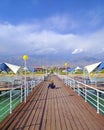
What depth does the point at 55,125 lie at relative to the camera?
504 centimetres

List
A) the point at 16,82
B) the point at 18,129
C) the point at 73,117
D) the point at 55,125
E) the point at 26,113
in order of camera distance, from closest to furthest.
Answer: the point at 18,129 → the point at 55,125 → the point at 73,117 → the point at 26,113 → the point at 16,82

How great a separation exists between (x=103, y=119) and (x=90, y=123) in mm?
566

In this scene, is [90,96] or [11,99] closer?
[11,99]

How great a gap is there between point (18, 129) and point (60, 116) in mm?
1716

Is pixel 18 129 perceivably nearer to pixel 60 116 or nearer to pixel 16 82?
pixel 60 116

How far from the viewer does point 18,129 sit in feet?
15.3

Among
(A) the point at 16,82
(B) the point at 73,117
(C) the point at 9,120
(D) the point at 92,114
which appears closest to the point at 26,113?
(C) the point at 9,120

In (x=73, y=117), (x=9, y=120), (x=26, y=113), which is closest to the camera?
(x=9, y=120)

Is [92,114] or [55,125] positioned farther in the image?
[92,114]

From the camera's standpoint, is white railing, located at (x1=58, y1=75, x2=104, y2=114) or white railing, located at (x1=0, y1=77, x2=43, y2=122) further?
white railing, located at (x1=0, y1=77, x2=43, y2=122)

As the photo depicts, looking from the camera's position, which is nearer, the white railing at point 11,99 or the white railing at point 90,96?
the white railing at point 90,96

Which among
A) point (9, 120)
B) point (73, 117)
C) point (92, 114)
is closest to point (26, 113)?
point (9, 120)

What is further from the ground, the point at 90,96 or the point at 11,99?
the point at 11,99

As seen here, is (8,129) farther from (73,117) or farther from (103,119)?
(103,119)
